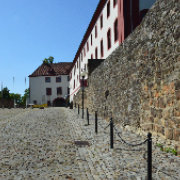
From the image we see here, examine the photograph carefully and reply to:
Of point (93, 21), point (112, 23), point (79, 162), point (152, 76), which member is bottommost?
point (79, 162)

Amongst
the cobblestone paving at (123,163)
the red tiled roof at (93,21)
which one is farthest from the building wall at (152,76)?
the red tiled roof at (93,21)

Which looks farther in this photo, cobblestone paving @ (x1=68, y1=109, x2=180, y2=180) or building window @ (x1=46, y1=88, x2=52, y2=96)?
building window @ (x1=46, y1=88, x2=52, y2=96)

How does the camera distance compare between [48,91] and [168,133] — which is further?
[48,91]

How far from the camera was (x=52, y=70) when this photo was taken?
195 ft

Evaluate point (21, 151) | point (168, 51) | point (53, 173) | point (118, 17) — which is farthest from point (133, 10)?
point (53, 173)

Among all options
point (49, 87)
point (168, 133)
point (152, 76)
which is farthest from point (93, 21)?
point (49, 87)

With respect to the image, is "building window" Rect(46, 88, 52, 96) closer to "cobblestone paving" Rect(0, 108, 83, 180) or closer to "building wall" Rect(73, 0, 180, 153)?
"building wall" Rect(73, 0, 180, 153)

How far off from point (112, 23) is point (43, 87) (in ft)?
136

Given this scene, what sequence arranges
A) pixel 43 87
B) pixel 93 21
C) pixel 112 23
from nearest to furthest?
pixel 112 23 < pixel 93 21 < pixel 43 87

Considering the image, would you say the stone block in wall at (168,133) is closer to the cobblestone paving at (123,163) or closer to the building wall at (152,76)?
the building wall at (152,76)

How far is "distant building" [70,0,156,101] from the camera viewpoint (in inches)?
647

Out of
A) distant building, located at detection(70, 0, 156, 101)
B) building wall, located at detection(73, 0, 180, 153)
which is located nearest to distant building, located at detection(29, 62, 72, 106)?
distant building, located at detection(70, 0, 156, 101)

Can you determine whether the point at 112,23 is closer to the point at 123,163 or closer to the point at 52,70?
the point at 123,163

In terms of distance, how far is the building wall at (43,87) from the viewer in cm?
5781
